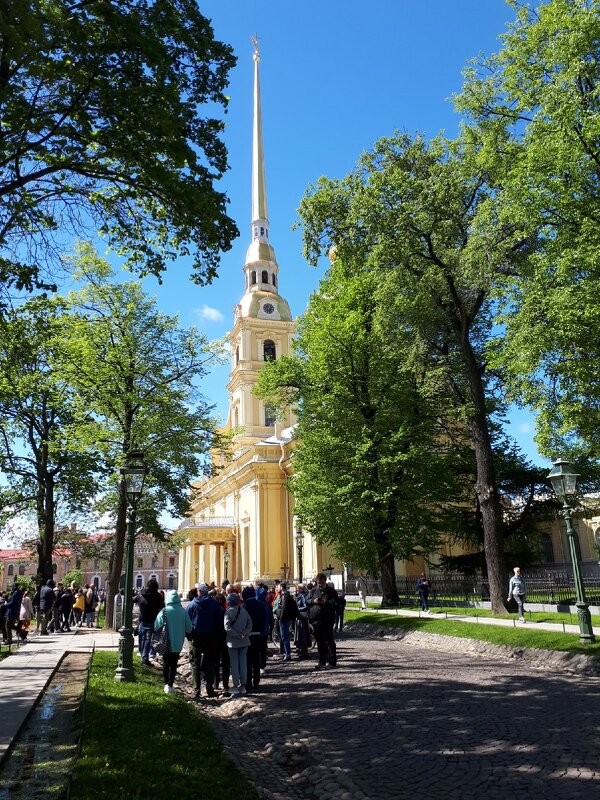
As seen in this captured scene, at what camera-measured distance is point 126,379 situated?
23.3 meters

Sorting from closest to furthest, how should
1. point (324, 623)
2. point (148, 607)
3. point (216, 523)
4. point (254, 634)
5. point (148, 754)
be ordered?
1. point (148, 754)
2. point (254, 634)
3. point (324, 623)
4. point (148, 607)
5. point (216, 523)

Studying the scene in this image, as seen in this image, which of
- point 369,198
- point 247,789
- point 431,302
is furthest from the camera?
point 431,302

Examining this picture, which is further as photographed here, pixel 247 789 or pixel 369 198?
pixel 369 198

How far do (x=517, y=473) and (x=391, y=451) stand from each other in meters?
8.95

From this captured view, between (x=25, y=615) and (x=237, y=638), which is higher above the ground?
(x=25, y=615)

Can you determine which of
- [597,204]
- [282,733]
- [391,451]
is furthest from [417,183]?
[282,733]

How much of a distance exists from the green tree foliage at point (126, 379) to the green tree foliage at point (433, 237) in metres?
7.20

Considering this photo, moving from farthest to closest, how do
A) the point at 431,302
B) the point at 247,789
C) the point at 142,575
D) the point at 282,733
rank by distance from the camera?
the point at 142,575, the point at 431,302, the point at 282,733, the point at 247,789

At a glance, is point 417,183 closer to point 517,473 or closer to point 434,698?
point 434,698

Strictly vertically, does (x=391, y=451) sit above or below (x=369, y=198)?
below

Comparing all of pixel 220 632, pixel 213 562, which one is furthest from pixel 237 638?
pixel 213 562

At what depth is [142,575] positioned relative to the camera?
123m

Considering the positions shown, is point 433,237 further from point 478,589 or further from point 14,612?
point 14,612

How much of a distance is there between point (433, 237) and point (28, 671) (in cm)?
1602
